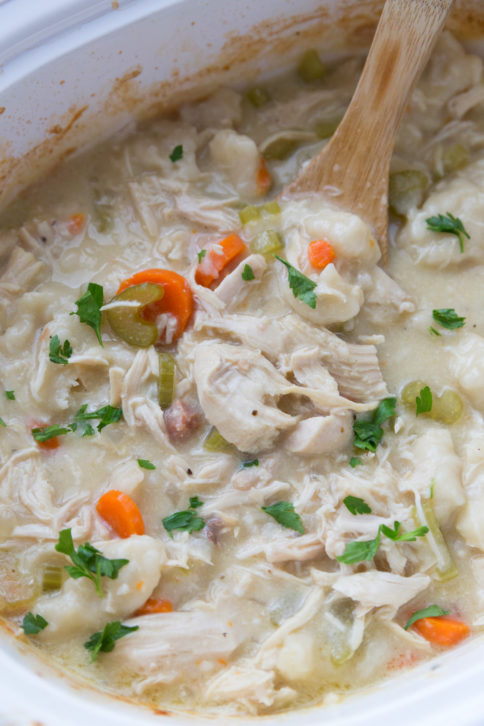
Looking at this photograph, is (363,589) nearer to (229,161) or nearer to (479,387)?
(479,387)

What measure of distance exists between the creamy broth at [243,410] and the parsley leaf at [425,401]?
0.6 inches

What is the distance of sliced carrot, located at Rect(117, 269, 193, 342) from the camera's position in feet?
9.62

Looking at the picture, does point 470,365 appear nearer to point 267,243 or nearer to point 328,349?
point 328,349

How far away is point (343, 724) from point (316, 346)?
44.5 inches

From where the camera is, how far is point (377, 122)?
3.04 m

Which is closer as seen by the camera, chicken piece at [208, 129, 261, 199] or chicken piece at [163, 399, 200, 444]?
chicken piece at [163, 399, 200, 444]

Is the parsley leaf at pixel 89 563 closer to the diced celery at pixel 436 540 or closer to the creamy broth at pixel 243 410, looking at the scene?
the creamy broth at pixel 243 410

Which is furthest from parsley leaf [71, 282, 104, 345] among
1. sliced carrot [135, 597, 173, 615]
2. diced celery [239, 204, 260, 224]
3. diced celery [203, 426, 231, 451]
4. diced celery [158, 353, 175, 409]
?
sliced carrot [135, 597, 173, 615]

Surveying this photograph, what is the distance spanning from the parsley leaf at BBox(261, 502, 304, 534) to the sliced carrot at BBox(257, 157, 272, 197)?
1.16 m

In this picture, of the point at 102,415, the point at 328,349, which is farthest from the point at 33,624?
the point at 328,349

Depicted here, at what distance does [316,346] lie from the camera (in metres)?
2.85

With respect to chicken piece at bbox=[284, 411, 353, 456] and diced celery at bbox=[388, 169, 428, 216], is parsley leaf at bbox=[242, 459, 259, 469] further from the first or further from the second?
diced celery at bbox=[388, 169, 428, 216]

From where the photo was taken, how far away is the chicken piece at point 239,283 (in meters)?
2.93

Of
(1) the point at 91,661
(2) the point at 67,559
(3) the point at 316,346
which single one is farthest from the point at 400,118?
(1) the point at 91,661
